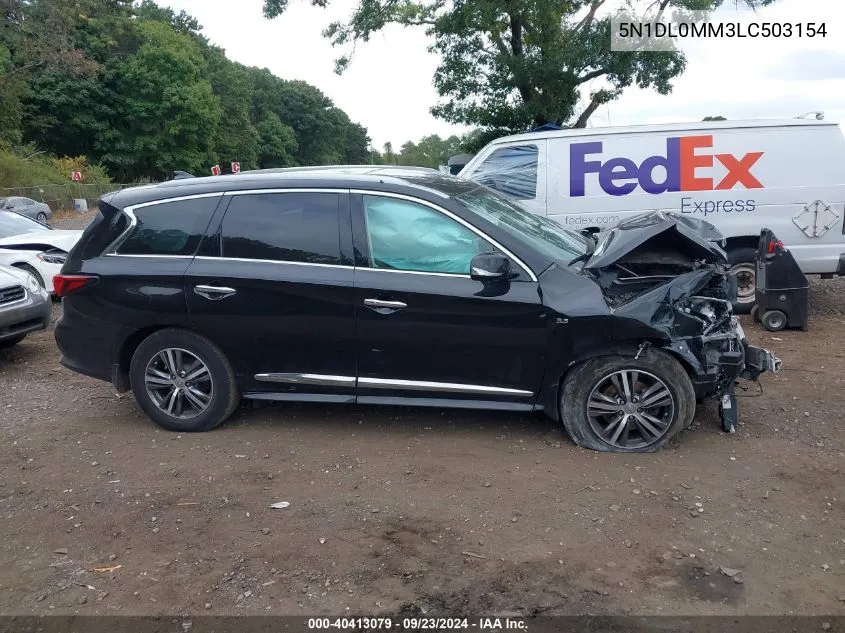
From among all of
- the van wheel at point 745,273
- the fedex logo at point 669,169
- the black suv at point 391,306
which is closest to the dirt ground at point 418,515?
the black suv at point 391,306

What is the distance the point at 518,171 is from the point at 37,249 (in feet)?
22.1

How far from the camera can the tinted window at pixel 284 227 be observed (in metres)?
5.07

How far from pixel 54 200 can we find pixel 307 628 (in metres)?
42.8

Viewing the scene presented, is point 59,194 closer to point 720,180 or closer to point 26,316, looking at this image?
point 26,316

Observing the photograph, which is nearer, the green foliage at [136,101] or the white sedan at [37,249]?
the white sedan at [37,249]

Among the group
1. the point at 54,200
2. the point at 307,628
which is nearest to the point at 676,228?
the point at 307,628

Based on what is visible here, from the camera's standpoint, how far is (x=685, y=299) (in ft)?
15.6

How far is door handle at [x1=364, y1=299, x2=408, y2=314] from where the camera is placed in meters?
4.85

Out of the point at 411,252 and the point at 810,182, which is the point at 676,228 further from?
the point at 810,182

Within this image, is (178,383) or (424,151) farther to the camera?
(424,151)

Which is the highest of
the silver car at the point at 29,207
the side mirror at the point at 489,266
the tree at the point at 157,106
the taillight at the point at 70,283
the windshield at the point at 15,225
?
the tree at the point at 157,106

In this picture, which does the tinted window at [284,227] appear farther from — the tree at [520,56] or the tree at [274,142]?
the tree at [274,142]

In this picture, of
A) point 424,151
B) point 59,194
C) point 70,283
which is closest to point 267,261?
point 70,283

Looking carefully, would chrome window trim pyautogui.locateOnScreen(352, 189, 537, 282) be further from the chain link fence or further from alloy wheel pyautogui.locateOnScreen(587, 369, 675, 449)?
the chain link fence
